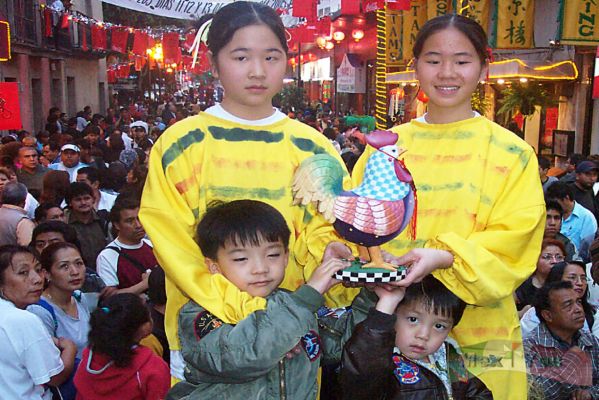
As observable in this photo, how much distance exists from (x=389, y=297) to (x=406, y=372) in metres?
0.33

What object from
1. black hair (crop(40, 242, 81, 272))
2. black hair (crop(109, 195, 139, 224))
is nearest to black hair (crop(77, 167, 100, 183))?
black hair (crop(109, 195, 139, 224))

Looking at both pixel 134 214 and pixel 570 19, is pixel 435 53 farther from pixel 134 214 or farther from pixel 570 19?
pixel 570 19

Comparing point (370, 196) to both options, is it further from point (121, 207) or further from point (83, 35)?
point (83, 35)

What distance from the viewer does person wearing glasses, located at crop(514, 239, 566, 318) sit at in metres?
5.20

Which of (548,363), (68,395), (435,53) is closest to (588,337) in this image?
(548,363)

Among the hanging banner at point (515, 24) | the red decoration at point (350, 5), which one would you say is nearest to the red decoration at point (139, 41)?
the red decoration at point (350, 5)

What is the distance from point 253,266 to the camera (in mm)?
2229

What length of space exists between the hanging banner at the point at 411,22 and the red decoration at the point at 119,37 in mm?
9104

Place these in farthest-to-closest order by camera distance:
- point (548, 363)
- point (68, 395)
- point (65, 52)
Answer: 1. point (65, 52)
2. point (68, 395)
3. point (548, 363)

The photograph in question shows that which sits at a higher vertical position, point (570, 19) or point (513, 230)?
point (570, 19)

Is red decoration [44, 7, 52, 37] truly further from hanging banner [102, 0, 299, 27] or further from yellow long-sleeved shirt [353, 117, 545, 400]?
yellow long-sleeved shirt [353, 117, 545, 400]

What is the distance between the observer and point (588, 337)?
3918mm

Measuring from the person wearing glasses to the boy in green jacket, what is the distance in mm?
3340

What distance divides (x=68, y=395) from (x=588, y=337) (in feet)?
9.84
